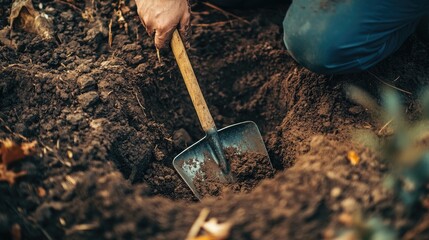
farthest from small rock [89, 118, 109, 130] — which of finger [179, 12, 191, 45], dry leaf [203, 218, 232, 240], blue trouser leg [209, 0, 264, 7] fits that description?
blue trouser leg [209, 0, 264, 7]

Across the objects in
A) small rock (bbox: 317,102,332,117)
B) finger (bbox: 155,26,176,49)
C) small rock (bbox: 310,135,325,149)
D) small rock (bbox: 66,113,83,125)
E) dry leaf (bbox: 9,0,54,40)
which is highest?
dry leaf (bbox: 9,0,54,40)

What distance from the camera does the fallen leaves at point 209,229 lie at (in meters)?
1.17

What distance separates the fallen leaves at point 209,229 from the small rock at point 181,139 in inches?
26.9

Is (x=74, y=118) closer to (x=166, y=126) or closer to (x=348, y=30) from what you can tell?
(x=166, y=126)

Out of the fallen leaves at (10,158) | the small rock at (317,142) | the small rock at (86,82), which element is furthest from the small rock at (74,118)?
the small rock at (317,142)

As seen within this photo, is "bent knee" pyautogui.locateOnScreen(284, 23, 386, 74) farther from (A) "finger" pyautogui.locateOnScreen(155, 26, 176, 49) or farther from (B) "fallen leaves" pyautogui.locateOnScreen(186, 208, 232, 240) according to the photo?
(B) "fallen leaves" pyautogui.locateOnScreen(186, 208, 232, 240)

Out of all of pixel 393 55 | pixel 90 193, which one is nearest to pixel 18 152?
pixel 90 193

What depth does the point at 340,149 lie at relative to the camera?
143 centimetres

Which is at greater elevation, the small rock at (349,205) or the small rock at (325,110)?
the small rock at (349,205)

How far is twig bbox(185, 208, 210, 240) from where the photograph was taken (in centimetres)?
119

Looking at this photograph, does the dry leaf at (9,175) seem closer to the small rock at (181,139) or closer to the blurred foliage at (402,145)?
the small rock at (181,139)

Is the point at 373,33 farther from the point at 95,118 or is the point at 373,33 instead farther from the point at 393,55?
the point at 95,118

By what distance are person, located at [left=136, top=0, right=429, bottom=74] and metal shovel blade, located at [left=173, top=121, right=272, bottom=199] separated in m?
0.43

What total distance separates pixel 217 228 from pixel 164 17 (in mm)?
958
